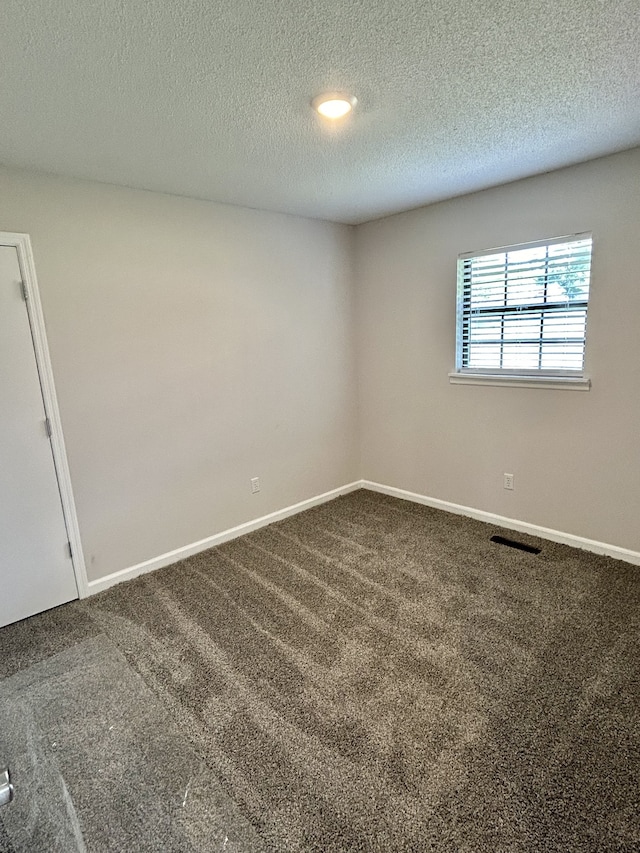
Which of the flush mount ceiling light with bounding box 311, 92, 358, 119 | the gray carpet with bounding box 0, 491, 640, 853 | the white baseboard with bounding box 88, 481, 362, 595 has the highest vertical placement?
the flush mount ceiling light with bounding box 311, 92, 358, 119

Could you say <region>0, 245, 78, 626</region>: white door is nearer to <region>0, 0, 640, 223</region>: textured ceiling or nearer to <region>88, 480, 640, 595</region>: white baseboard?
<region>88, 480, 640, 595</region>: white baseboard

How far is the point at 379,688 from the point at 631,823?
91 cm

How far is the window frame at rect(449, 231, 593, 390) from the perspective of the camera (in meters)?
2.86

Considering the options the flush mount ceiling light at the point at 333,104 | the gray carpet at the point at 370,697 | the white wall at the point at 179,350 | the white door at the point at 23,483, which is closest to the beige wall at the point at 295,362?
the white wall at the point at 179,350

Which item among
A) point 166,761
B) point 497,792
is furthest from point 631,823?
point 166,761

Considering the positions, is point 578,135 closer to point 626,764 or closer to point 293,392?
point 293,392

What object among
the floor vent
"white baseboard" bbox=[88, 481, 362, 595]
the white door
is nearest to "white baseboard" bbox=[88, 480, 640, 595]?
"white baseboard" bbox=[88, 481, 362, 595]

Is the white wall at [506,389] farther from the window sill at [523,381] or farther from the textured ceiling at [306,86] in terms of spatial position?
the textured ceiling at [306,86]

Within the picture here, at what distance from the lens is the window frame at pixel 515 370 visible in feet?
9.39

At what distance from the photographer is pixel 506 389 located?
10.7 feet

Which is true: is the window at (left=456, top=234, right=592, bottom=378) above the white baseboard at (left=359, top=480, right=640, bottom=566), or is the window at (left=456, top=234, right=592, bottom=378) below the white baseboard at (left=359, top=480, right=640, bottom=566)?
above

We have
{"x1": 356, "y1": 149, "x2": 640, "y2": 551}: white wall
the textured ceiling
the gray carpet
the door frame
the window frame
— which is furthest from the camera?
the window frame

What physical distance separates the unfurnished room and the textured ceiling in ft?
0.05

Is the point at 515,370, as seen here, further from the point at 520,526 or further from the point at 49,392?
the point at 49,392
